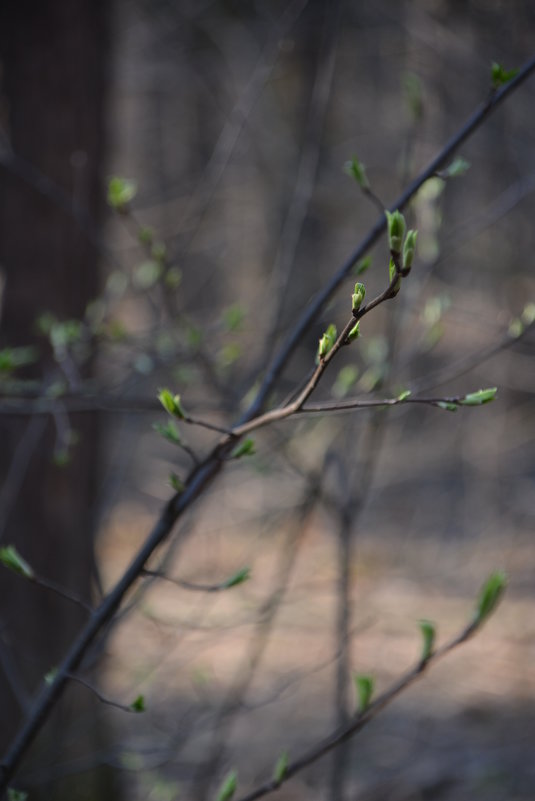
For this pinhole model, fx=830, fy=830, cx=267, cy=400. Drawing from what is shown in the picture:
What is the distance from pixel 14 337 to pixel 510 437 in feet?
17.6

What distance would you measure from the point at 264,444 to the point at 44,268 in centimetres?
144

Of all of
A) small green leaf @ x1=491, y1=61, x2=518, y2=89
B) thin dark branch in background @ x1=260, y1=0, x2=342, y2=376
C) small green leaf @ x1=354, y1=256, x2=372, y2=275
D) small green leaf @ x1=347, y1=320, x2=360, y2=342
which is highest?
thin dark branch in background @ x1=260, y1=0, x2=342, y2=376

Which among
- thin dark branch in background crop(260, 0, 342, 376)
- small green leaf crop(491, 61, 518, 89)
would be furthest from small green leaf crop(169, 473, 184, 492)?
thin dark branch in background crop(260, 0, 342, 376)

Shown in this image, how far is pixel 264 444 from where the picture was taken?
13.7 ft

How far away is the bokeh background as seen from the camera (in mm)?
2248

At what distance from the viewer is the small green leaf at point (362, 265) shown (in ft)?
4.48

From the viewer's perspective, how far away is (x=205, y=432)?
28.8 ft

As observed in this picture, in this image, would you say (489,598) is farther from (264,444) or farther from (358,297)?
(264,444)

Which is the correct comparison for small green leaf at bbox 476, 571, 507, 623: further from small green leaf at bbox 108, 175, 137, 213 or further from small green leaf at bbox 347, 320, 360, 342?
small green leaf at bbox 108, 175, 137, 213

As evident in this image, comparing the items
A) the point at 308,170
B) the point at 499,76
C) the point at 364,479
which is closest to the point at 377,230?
the point at 499,76

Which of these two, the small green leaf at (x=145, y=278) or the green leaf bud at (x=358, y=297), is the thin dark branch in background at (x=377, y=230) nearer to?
the green leaf bud at (x=358, y=297)

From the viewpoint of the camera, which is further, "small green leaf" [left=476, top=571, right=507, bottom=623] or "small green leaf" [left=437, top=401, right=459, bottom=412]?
"small green leaf" [left=476, top=571, right=507, bottom=623]

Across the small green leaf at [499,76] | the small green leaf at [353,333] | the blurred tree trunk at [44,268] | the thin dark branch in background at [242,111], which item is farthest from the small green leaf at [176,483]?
the blurred tree trunk at [44,268]

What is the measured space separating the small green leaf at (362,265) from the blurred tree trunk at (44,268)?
2.00 meters
